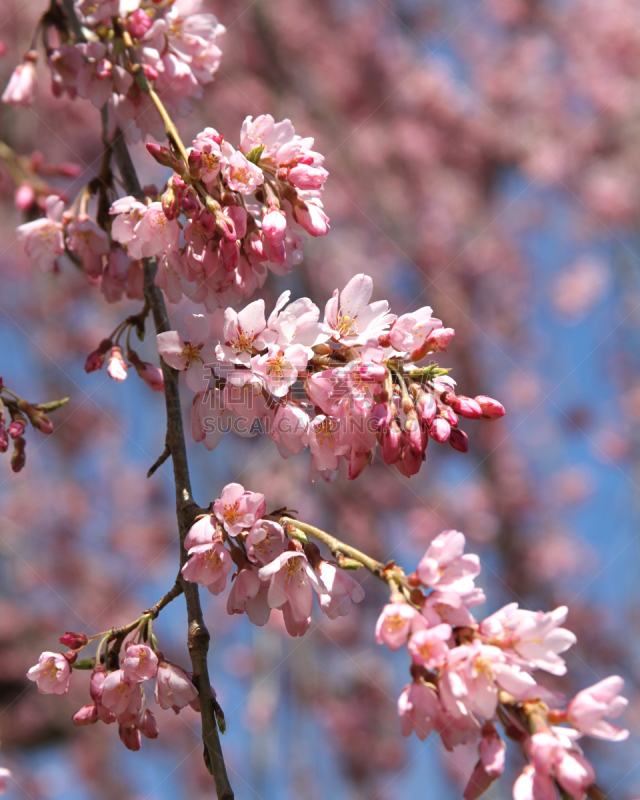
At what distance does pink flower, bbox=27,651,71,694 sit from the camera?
1419 mm

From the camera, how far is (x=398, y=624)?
3.70 ft

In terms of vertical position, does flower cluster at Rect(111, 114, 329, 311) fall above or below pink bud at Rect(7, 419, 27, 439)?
above

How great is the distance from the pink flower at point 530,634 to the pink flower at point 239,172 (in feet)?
3.14

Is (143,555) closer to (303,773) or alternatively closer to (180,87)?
(303,773)

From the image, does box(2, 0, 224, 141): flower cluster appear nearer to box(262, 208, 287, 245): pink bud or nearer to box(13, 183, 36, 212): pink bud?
box(13, 183, 36, 212): pink bud

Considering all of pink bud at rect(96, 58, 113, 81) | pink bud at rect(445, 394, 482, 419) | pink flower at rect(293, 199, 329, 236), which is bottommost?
pink bud at rect(96, 58, 113, 81)

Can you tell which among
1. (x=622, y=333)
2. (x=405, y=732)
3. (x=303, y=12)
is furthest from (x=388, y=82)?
(x=405, y=732)

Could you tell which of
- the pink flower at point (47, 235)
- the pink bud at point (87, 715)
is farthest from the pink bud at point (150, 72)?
the pink bud at point (87, 715)

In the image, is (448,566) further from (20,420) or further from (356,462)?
(20,420)

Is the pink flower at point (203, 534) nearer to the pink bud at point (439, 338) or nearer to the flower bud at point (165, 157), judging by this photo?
the pink bud at point (439, 338)

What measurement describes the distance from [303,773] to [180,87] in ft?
16.4

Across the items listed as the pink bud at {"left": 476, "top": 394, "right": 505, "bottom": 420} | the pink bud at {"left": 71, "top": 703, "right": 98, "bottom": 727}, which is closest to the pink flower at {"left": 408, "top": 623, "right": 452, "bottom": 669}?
the pink bud at {"left": 476, "top": 394, "right": 505, "bottom": 420}

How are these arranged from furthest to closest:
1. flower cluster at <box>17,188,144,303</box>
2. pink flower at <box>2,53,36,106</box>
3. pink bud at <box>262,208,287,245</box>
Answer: pink flower at <box>2,53,36,106</box>
flower cluster at <box>17,188,144,303</box>
pink bud at <box>262,208,287,245</box>

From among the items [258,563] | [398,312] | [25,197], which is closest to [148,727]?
[258,563]
